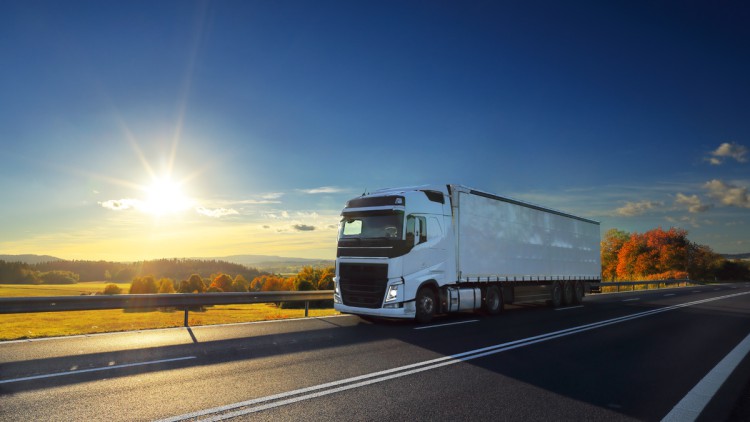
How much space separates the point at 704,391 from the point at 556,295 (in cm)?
1384

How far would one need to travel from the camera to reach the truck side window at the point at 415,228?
41.2 ft

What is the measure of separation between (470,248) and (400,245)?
3.17 m

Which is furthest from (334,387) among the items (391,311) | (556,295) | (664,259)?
(664,259)

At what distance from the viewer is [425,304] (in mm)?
12969

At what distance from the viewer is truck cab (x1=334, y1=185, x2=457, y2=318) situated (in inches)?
483

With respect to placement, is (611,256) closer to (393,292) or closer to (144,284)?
(393,292)

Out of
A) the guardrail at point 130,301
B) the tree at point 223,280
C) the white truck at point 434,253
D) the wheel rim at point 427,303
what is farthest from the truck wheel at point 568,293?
the tree at point 223,280

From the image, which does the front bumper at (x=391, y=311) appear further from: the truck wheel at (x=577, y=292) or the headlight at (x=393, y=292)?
the truck wheel at (x=577, y=292)

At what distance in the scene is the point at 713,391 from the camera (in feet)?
20.5

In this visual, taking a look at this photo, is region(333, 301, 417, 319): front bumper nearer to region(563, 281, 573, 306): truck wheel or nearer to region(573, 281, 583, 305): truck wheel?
region(563, 281, 573, 306): truck wheel

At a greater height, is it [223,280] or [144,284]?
[223,280]

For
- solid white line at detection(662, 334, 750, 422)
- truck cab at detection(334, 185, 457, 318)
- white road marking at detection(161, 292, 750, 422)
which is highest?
truck cab at detection(334, 185, 457, 318)

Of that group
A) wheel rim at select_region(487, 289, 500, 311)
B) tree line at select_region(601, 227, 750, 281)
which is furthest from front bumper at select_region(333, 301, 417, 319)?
tree line at select_region(601, 227, 750, 281)

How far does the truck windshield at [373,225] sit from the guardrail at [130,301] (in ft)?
10.5
